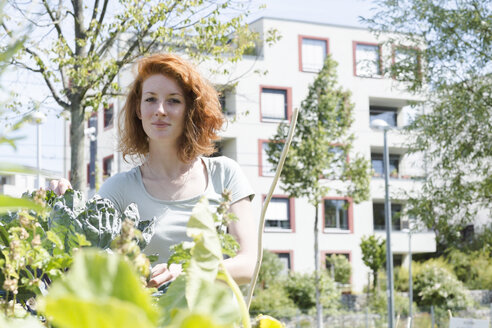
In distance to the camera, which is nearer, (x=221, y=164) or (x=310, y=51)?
(x=221, y=164)

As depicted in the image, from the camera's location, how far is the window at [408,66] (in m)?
11.2

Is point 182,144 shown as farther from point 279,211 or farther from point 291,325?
point 279,211

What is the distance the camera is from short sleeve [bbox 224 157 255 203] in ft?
4.83

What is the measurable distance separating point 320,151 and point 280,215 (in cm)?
1037

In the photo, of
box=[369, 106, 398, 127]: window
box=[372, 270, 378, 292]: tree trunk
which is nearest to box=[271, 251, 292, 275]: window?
box=[372, 270, 378, 292]: tree trunk

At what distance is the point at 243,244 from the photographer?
132 centimetres

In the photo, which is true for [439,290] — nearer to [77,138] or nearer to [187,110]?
[77,138]

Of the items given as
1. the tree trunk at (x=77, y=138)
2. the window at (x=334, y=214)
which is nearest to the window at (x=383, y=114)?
the window at (x=334, y=214)

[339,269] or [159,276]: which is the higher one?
[159,276]

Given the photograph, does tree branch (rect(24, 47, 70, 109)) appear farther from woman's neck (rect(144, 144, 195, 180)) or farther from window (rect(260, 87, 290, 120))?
window (rect(260, 87, 290, 120))

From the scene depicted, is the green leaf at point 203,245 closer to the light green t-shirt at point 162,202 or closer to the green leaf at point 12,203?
the green leaf at point 12,203

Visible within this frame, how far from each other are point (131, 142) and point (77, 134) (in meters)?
6.30

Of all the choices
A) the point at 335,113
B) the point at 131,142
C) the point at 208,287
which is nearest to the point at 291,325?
the point at 335,113

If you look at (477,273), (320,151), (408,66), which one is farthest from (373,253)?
(408,66)
